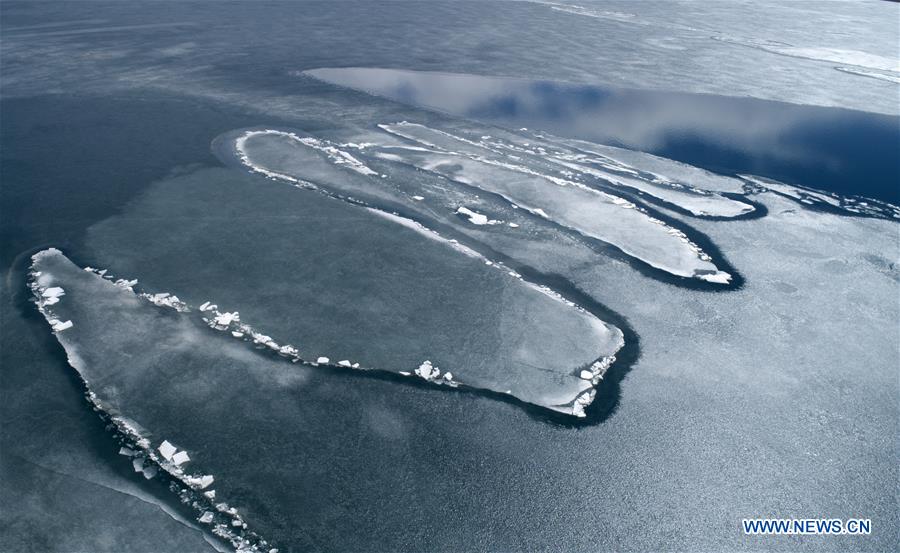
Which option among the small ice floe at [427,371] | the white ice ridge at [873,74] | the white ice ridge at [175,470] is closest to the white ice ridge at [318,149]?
the white ice ridge at [175,470]

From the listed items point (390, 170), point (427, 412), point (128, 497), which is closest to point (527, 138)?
point (390, 170)

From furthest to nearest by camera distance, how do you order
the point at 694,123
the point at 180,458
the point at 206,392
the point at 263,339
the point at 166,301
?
the point at 694,123 < the point at 166,301 < the point at 263,339 < the point at 206,392 < the point at 180,458

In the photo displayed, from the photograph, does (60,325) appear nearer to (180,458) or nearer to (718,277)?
(180,458)

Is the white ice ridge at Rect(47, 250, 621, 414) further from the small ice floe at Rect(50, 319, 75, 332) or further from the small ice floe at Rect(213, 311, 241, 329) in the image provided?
the small ice floe at Rect(50, 319, 75, 332)

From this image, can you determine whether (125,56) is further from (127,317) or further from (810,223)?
(810,223)

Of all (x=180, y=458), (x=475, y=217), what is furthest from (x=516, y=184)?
(x=180, y=458)

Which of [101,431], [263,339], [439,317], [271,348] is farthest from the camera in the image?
[439,317]
